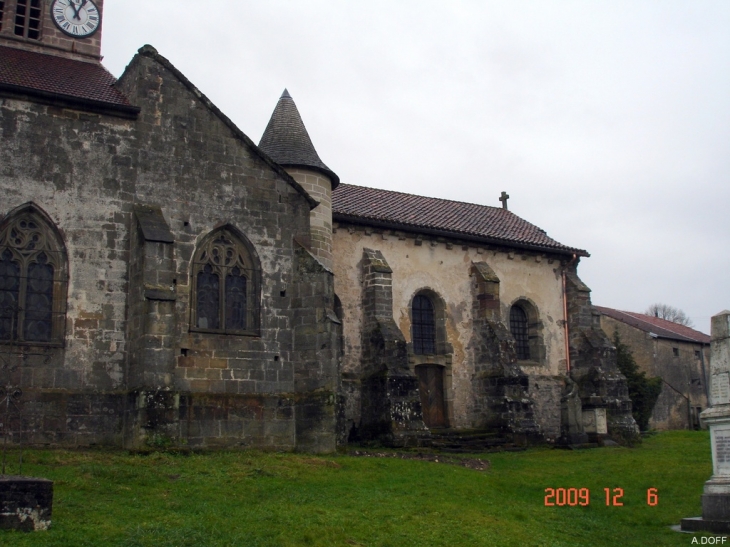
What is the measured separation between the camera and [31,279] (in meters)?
17.4

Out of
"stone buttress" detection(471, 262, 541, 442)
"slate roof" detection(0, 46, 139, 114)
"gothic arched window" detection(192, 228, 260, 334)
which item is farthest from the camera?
"stone buttress" detection(471, 262, 541, 442)

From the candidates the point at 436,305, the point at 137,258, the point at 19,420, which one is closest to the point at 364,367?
the point at 436,305

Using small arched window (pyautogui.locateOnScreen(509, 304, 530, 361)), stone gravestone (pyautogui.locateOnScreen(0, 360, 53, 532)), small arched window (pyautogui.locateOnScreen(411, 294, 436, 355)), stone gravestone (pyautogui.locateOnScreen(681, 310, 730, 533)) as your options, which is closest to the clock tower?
small arched window (pyautogui.locateOnScreen(411, 294, 436, 355))

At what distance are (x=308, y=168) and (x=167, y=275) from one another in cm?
663

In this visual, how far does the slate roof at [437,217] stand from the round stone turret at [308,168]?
7.37ft

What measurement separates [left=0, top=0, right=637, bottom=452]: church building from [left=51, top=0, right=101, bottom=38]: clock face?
0.21 feet

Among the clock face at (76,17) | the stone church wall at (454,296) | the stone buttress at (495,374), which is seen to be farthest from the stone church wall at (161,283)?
the stone buttress at (495,374)

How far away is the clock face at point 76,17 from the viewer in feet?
75.3

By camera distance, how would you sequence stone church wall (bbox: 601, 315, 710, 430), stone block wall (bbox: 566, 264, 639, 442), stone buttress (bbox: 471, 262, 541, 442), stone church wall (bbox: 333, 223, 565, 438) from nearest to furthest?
stone church wall (bbox: 333, 223, 565, 438) → stone buttress (bbox: 471, 262, 541, 442) → stone block wall (bbox: 566, 264, 639, 442) → stone church wall (bbox: 601, 315, 710, 430)

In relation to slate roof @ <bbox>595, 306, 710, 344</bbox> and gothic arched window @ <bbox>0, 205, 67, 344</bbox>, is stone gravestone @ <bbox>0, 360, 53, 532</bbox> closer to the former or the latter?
gothic arched window @ <bbox>0, 205, 67, 344</bbox>

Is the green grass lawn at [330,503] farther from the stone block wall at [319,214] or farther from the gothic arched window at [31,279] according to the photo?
the stone block wall at [319,214]

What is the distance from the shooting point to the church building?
56.5 ft

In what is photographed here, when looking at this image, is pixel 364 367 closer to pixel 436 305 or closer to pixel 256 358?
pixel 436 305

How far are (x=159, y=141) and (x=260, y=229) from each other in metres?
3.15
